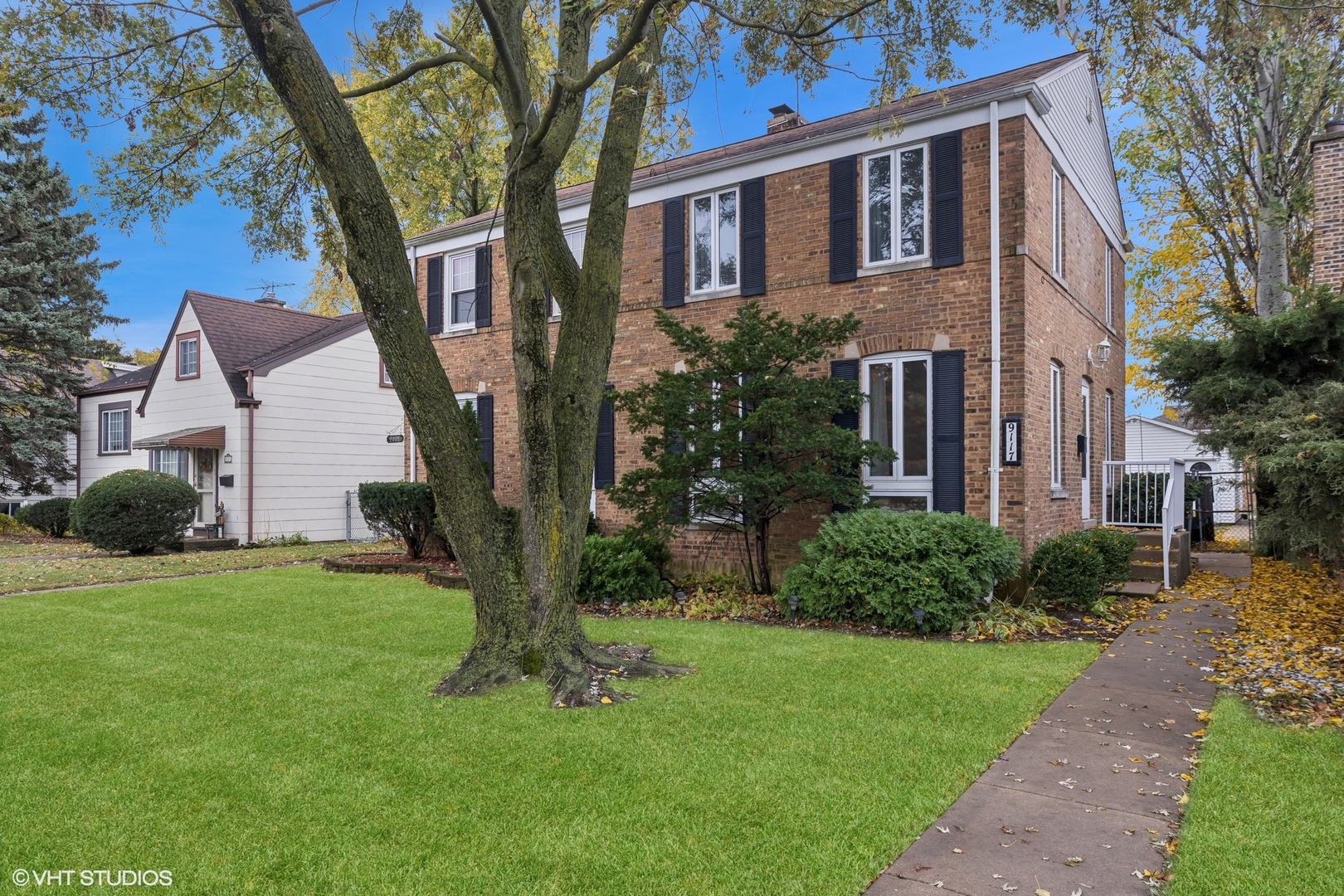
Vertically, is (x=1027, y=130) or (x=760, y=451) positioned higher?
(x=1027, y=130)

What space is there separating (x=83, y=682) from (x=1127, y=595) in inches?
420

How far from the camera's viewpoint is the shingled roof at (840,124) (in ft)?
32.3

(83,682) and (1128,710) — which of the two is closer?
(1128,710)

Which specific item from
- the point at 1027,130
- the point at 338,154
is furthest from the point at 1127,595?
the point at 338,154

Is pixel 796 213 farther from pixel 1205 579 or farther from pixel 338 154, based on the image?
pixel 1205 579

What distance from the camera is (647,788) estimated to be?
4070 millimetres

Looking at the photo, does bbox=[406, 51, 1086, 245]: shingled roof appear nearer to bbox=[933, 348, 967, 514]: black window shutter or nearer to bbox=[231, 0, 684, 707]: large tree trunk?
bbox=[231, 0, 684, 707]: large tree trunk

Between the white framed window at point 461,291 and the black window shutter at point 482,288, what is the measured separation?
20 centimetres

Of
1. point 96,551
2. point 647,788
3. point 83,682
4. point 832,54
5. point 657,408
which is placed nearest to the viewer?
point 647,788

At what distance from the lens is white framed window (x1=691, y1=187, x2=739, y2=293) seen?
37.9ft

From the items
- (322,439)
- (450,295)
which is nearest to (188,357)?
(322,439)

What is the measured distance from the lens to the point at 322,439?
19609mm

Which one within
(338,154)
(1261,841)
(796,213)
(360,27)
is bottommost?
(1261,841)

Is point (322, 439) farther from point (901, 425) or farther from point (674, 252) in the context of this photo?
point (901, 425)
